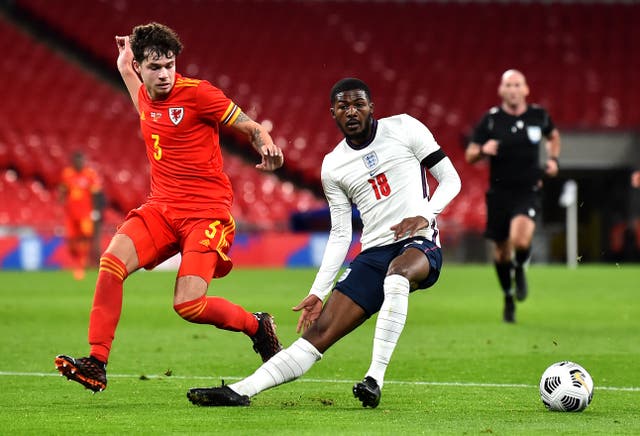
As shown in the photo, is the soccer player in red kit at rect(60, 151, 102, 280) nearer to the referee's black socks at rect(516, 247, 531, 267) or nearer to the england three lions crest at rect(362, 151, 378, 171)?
the referee's black socks at rect(516, 247, 531, 267)

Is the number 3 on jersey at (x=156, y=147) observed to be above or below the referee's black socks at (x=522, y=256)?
above

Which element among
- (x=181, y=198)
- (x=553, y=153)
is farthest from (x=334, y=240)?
(x=553, y=153)

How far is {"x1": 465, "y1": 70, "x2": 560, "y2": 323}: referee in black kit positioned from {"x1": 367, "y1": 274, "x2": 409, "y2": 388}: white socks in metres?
5.29

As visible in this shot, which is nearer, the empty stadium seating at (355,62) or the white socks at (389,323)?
the white socks at (389,323)

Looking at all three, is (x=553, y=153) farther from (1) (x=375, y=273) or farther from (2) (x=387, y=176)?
(1) (x=375, y=273)

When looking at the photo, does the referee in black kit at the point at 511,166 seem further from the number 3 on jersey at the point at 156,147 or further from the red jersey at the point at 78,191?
the red jersey at the point at 78,191

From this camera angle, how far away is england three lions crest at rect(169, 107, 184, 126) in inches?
263

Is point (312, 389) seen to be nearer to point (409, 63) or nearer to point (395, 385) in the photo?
point (395, 385)

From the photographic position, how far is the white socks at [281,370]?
6074mm

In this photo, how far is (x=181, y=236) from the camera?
6.71 meters

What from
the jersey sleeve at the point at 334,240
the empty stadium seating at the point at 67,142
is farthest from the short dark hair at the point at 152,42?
the empty stadium seating at the point at 67,142

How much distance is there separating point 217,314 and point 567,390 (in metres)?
1.93

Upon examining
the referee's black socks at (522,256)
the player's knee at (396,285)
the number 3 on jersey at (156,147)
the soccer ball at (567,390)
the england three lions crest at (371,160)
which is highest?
the number 3 on jersey at (156,147)

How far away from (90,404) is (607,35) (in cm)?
2648
